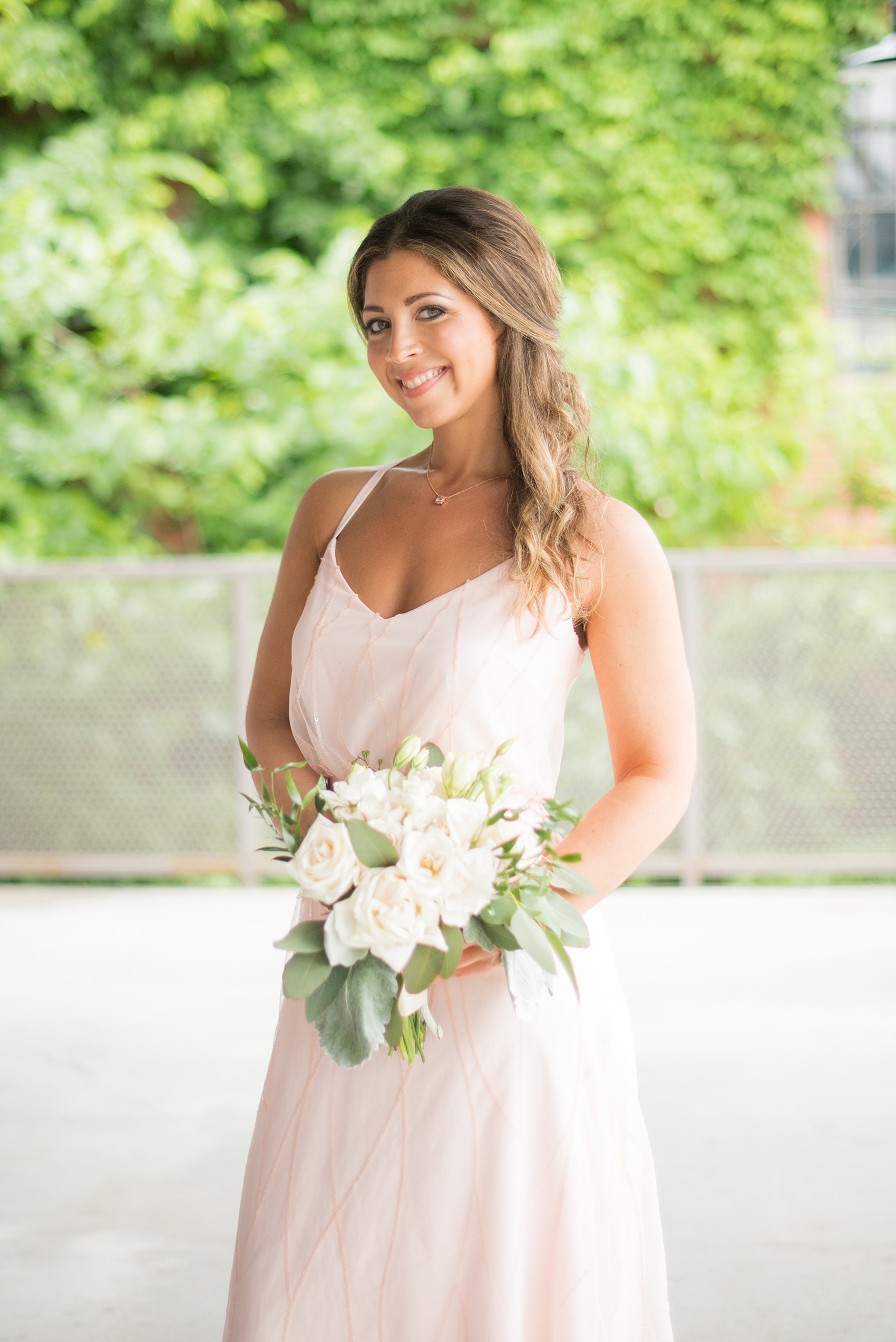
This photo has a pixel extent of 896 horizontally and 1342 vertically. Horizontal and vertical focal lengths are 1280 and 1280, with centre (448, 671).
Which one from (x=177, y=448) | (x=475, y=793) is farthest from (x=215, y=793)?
(x=475, y=793)

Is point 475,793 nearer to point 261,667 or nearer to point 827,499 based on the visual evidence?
point 261,667

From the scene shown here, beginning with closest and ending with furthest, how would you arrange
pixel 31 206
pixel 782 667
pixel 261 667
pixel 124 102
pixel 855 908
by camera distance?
pixel 261 667 < pixel 855 908 < pixel 782 667 < pixel 31 206 < pixel 124 102

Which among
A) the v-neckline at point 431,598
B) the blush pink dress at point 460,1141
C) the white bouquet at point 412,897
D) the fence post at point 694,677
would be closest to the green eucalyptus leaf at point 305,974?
the white bouquet at point 412,897

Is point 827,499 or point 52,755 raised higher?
point 827,499

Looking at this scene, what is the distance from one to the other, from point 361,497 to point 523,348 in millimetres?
327

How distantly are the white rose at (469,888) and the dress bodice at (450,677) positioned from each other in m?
0.34

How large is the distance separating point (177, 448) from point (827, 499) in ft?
12.8

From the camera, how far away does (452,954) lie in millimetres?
1223

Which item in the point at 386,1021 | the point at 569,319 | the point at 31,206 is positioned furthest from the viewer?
the point at 31,206

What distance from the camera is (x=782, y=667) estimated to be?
6.11 m

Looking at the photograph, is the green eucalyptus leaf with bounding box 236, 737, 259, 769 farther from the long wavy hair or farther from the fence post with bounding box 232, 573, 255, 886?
the fence post with bounding box 232, 573, 255, 886

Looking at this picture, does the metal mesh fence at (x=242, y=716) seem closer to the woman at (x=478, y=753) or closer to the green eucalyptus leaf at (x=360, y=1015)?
the woman at (x=478, y=753)

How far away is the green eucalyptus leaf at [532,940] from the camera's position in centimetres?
122

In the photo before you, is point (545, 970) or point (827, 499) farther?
point (827, 499)
